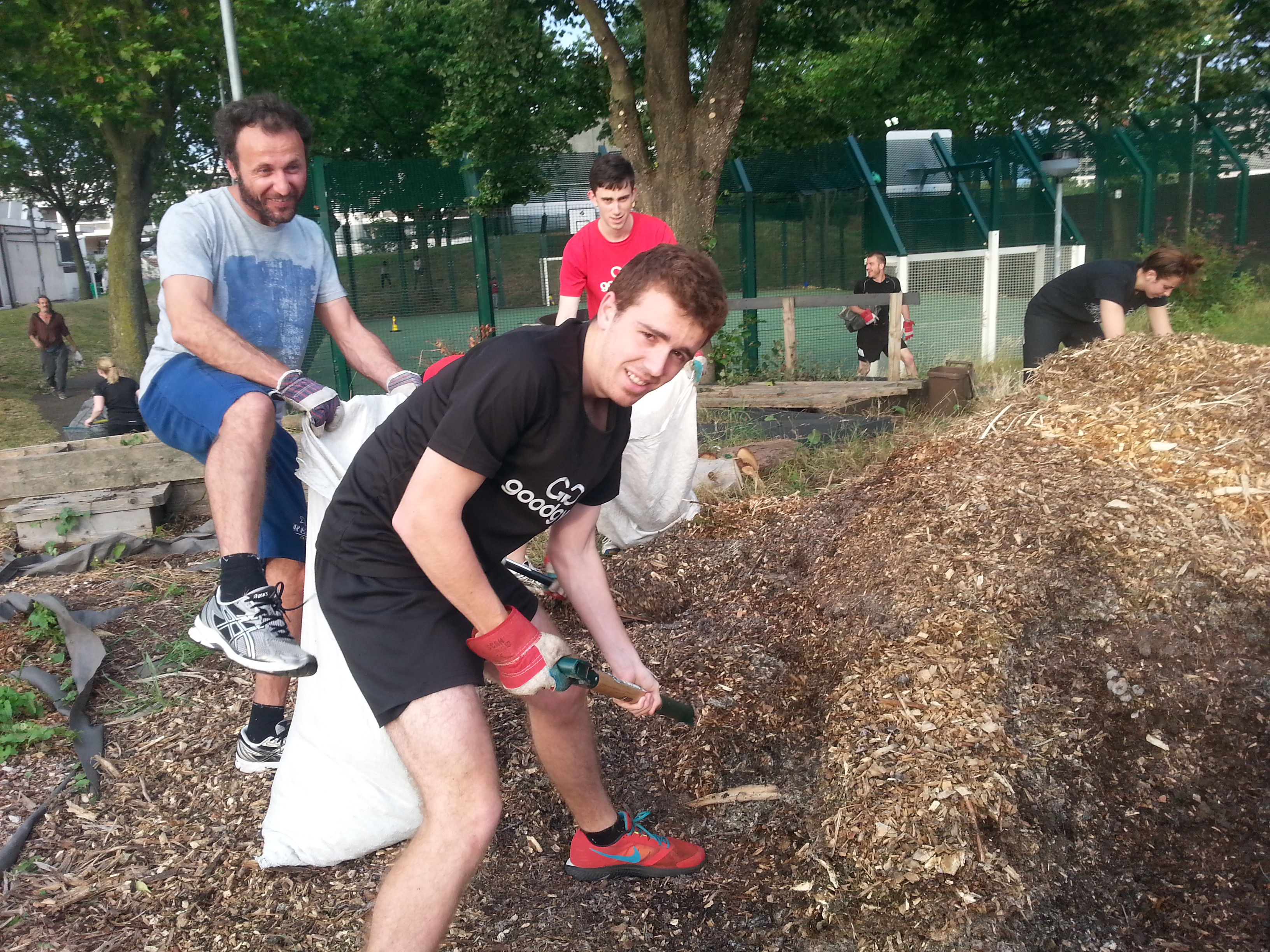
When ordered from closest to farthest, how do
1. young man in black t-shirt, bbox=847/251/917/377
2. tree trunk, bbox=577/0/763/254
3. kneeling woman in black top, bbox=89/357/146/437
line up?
kneeling woman in black top, bbox=89/357/146/437 < young man in black t-shirt, bbox=847/251/917/377 < tree trunk, bbox=577/0/763/254

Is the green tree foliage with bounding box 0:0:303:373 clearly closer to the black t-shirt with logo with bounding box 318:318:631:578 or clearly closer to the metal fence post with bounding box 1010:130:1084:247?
the metal fence post with bounding box 1010:130:1084:247

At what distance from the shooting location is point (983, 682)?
2.90 m

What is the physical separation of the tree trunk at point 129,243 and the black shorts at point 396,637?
636 inches

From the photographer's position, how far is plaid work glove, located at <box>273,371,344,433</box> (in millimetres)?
2705

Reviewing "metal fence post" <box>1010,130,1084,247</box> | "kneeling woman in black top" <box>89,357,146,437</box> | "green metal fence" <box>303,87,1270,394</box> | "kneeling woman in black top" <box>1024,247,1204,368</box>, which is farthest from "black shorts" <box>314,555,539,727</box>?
"metal fence post" <box>1010,130,1084,247</box>

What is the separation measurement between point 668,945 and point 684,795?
0.60 metres

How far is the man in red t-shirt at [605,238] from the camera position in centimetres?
443

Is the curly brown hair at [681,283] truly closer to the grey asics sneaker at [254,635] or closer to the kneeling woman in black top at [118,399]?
the grey asics sneaker at [254,635]

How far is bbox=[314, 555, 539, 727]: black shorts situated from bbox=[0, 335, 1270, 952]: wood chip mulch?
2.63 ft

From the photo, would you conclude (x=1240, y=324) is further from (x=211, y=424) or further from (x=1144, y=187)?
(x=211, y=424)

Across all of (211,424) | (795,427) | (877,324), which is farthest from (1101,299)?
(211,424)

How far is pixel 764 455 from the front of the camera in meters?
5.75

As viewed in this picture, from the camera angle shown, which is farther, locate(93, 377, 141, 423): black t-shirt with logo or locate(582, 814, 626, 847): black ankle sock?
locate(93, 377, 141, 423): black t-shirt with logo

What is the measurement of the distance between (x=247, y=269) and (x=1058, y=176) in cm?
1122
